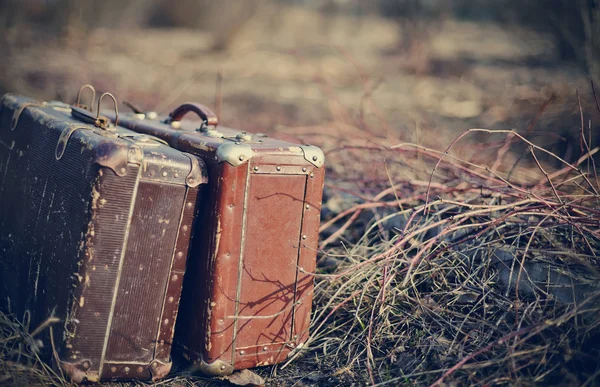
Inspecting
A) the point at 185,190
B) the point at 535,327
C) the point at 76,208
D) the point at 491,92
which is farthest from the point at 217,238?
the point at 491,92

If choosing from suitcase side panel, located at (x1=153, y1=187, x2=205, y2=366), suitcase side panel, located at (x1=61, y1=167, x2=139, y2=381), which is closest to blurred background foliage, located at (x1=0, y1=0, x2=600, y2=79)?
suitcase side panel, located at (x1=153, y1=187, x2=205, y2=366)

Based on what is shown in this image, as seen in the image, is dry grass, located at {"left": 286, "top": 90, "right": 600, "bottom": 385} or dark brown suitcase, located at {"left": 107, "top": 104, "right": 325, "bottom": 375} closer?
dry grass, located at {"left": 286, "top": 90, "right": 600, "bottom": 385}

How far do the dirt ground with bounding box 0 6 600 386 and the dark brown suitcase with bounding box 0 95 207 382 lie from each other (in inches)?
11.8

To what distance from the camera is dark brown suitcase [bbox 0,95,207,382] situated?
2.01 metres

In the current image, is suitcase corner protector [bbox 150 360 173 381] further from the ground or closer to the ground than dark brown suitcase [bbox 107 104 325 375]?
closer to the ground

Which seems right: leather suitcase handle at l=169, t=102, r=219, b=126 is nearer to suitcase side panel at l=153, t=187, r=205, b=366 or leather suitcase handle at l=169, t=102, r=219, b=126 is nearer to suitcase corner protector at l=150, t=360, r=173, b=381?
suitcase side panel at l=153, t=187, r=205, b=366

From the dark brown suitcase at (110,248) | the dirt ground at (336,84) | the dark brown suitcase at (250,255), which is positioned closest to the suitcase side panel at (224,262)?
the dark brown suitcase at (250,255)

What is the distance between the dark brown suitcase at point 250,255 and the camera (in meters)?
2.16

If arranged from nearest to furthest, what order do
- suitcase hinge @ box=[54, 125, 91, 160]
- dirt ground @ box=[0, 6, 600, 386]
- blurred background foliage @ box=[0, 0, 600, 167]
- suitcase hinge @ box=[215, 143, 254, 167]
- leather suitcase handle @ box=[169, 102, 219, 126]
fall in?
suitcase hinge @ box=[215, 143, 254, 167] → suitcase hinge @ box=[54, 125, 91, 160] → leather suitcase handle @ box=[169, 102, 219, 126] → dirt ground @ box=[0, 6, 600, 386] → blurred background foliage @ box=[0, 0, 600, 167]

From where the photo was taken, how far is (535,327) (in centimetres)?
204

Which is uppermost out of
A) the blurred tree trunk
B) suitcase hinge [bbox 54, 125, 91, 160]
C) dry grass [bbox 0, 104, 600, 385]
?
the blurred tree trunk

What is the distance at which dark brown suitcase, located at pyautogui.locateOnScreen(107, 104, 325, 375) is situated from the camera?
85.1 inches

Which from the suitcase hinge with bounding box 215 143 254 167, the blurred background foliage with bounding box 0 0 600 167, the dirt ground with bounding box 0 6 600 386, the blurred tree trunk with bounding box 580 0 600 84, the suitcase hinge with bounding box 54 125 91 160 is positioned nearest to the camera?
the suitcase hinge with bounding box 215 143 254 167

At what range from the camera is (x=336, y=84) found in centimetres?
904
